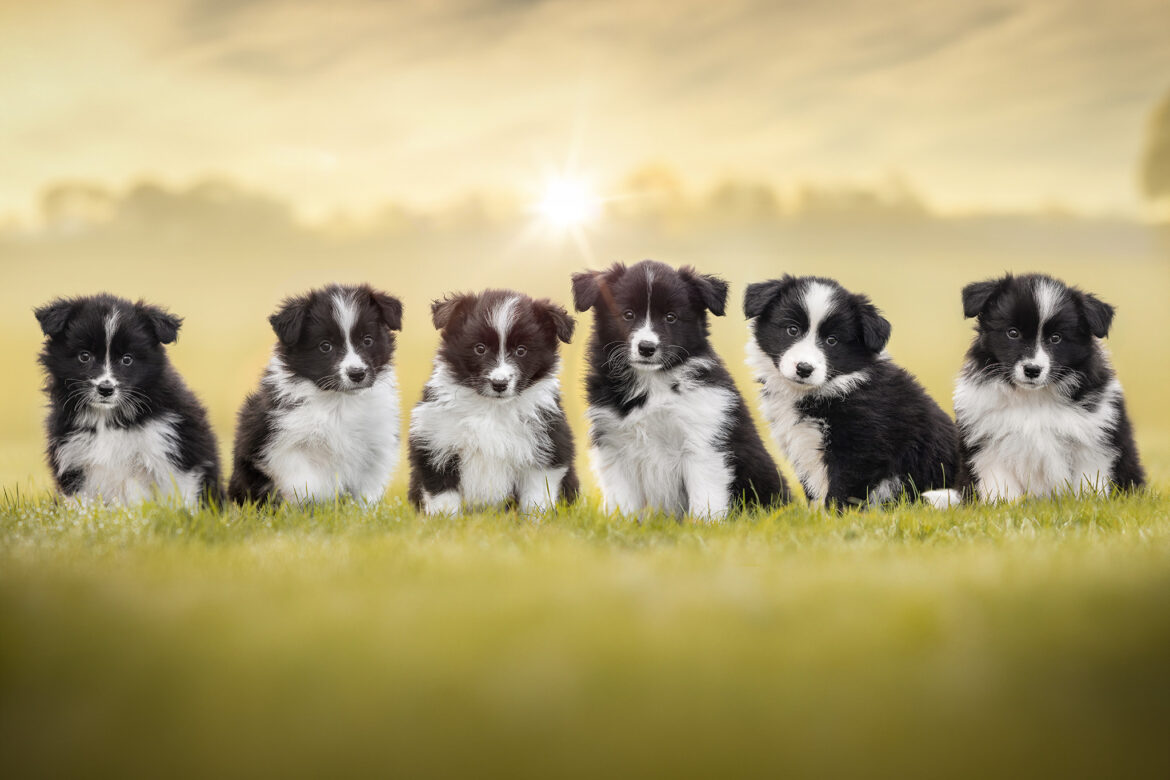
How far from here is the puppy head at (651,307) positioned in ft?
20.0

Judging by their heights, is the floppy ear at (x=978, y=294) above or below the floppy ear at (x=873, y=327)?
above

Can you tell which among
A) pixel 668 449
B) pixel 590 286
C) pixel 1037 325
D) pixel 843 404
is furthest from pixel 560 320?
pixel 1037 325

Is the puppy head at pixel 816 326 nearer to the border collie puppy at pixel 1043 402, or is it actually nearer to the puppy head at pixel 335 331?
the border collie puppy at pixel 1043 402

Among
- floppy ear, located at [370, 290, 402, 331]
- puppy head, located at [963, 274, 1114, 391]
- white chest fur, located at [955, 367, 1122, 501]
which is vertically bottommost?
white chest fur, located at [955, 367, 1122, 501]

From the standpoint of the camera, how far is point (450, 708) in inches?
104

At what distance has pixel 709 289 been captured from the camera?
6.15 metres

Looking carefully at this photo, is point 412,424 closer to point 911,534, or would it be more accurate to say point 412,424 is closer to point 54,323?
point 54,323

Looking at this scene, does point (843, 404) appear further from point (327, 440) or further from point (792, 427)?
point (327, 440)

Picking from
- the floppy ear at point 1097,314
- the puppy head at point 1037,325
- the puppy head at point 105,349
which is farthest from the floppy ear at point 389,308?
the floppy ear at point 1097,314

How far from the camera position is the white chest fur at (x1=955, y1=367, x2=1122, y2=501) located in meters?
6.29

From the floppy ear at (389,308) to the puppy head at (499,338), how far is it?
0.82 ft

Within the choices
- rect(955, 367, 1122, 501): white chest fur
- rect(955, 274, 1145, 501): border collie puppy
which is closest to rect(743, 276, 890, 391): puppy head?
rect(955, 274, 1145, 501): border collie puppy

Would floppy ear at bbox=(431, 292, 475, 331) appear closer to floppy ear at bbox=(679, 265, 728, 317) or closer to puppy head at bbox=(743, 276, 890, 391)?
floppy ear at bbox=(679, 265, 728, 317)

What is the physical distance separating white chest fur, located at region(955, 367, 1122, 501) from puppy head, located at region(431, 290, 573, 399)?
2805mm
